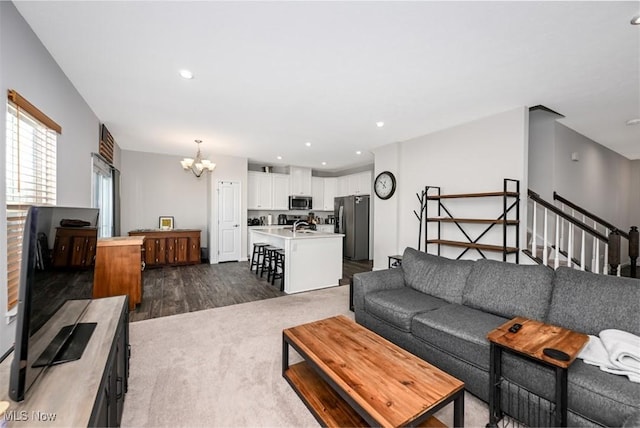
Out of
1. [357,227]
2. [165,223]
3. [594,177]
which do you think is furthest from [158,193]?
[594,177]

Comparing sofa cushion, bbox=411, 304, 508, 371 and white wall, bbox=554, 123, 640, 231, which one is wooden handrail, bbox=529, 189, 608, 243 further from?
sofa cushion, bbox=411, 304, 508, 371

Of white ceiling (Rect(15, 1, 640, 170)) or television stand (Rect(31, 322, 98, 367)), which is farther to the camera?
white ceiling (Rect(15, 1, 640, 170))

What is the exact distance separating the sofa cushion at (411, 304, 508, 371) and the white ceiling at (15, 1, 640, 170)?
2158 mm

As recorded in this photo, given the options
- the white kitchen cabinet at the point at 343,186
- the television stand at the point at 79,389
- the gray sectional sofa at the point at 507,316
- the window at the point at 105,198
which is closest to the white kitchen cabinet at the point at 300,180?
the white kitchen cabinet at the point at 343,186

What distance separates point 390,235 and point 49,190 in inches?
186

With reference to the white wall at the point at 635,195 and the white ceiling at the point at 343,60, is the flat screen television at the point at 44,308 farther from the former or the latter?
the white wall at the point at 635,195

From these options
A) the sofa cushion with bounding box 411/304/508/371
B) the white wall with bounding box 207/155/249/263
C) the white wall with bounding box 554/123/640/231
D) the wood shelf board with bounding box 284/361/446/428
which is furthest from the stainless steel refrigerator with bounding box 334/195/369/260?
the wood shelf board with bounding box 284/361/446/428

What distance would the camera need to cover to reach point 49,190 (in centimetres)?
219

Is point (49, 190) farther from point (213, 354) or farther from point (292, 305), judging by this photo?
point (292, 305)

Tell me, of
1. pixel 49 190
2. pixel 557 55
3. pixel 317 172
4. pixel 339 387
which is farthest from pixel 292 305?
pixel 317 172

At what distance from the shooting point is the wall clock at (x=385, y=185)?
5058mm

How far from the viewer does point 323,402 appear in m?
1.74

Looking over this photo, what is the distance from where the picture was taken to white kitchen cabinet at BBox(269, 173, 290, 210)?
7.49 m

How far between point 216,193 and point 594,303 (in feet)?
21.1
